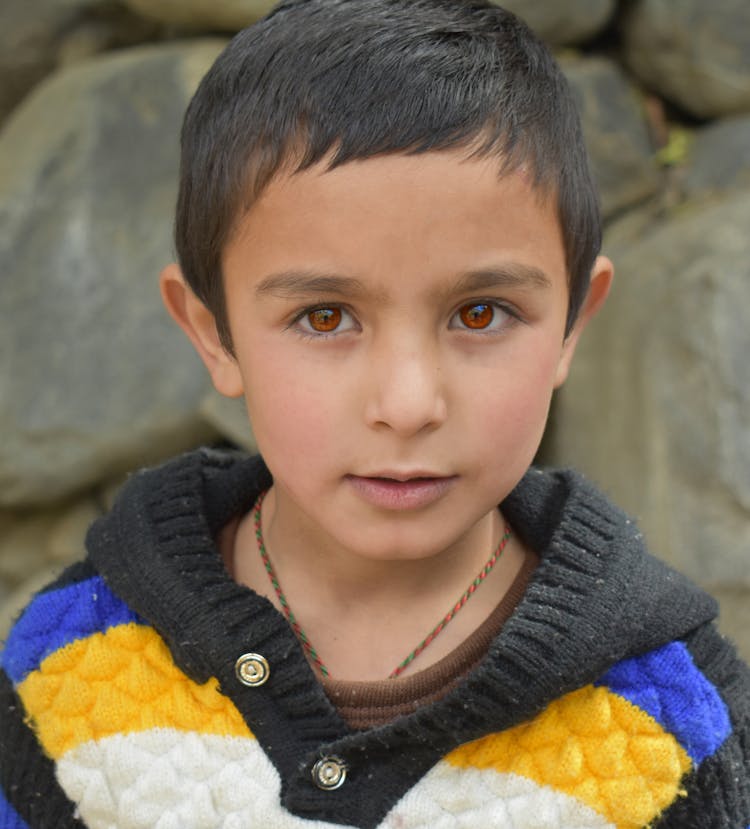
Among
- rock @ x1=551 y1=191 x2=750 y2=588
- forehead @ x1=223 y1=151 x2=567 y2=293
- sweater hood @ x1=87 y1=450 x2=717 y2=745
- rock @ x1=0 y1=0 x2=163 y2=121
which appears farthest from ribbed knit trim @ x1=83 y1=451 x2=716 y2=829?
rock @ x1=0 y1=0 x2=163 y2=121

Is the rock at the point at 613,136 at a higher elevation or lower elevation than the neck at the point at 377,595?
lower

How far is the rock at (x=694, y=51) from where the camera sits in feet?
9.34

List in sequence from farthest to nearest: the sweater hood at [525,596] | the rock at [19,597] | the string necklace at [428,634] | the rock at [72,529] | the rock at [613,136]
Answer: the rock at [72,529] → the rock at [613,136] → the rock at [19,597] → the string necklace at [428,634] → the sweater hood at [525,596]

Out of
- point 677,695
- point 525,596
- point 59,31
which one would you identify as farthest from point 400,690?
point 59,31

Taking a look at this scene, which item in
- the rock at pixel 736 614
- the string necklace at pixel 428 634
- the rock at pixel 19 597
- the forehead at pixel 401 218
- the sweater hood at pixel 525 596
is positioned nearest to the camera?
the forehead at pixel 401 218

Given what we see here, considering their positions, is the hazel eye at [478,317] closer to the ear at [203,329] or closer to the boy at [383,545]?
the boy at [383,545]

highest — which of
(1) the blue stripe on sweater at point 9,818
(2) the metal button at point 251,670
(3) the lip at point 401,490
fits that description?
(3) the lip at point 401,490

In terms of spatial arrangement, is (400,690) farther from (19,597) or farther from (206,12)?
(206,12)

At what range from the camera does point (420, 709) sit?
124cm

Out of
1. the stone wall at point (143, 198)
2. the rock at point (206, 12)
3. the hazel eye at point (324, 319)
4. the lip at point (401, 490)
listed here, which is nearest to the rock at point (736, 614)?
the stone wall at point (143, 198)

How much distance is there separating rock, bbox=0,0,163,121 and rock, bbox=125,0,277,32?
15cm

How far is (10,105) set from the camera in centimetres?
337

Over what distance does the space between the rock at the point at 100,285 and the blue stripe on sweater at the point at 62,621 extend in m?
1.50

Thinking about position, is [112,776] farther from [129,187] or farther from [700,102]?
[700,102]
